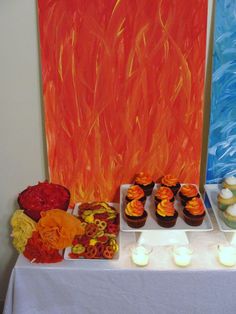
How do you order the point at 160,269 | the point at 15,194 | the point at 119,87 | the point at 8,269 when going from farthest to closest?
the point at 8,269, the point at 15,194, the point at 119,87, the point at 160,269

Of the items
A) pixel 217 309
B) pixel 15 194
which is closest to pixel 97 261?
pixel 217 309

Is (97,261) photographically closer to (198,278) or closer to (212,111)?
(198,278)

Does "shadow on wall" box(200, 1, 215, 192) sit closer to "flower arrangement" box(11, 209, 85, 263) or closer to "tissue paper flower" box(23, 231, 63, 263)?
"flower arrangement" box(11, 209, 85, 263)

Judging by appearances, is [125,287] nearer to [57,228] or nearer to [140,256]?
[140,256]

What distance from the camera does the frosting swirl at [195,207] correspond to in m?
1.38

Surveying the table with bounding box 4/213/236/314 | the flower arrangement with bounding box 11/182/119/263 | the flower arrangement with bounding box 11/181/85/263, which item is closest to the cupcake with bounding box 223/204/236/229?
the table with bounding box 4/213/236/314

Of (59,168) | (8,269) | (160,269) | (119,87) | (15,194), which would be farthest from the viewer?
(8,269)

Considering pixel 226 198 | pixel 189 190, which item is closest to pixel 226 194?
pixel 226 198

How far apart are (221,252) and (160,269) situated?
0.71 ft

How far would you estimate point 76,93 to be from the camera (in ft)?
4.82

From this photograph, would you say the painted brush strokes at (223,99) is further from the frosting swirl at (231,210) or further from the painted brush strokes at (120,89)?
the frosting swirl at (231,210)

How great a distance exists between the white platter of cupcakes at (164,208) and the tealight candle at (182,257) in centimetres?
7

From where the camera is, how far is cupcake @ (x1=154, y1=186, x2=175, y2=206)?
1.45 meters

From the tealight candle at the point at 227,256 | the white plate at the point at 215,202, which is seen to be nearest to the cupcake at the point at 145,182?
the white plate at the point at 215,202
